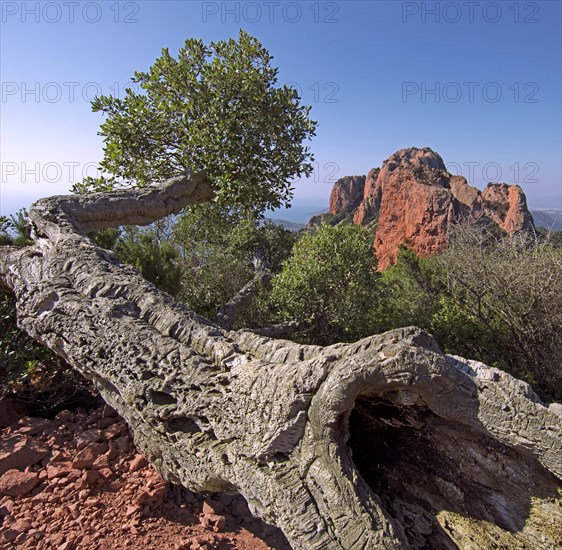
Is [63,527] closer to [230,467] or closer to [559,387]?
[230,467]

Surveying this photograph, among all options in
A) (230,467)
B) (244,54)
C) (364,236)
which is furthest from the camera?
(364,236)

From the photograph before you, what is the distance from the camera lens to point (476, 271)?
8812 millimetres

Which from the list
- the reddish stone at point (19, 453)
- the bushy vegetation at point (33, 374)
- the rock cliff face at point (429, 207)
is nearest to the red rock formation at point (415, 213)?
the rock cliff face at point (429, 207)

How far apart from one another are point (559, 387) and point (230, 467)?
7.29 metres

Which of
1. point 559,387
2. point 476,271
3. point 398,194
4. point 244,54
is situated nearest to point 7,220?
point 244,54

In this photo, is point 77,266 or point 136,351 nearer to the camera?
point 136,351

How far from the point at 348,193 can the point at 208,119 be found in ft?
258

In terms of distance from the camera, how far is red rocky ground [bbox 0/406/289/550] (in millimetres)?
3490

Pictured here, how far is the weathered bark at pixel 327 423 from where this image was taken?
2.55 metres

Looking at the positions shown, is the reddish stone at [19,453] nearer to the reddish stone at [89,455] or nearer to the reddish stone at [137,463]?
the reddish stone at [89,455]

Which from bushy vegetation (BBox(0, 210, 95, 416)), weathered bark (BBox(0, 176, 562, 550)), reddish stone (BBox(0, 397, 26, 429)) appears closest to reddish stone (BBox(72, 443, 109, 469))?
weathered bark (BBox(0, 176, 562, 550))

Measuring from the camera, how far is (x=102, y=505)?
3807 millimetres

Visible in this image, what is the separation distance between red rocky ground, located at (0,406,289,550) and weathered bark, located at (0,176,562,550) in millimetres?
569

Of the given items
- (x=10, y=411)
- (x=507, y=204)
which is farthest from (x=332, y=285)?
(x=507, y=204)
